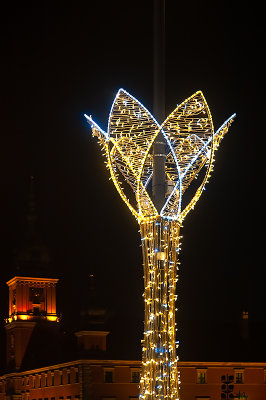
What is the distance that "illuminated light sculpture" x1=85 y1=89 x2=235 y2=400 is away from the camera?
27156 mm

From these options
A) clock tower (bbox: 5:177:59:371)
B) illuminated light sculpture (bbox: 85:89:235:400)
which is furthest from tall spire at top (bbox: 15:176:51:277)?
illuminated light sculpture (bbox: 85:89:235:400)

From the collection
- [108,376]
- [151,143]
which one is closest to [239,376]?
[108,376]

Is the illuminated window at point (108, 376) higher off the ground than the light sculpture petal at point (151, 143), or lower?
lower

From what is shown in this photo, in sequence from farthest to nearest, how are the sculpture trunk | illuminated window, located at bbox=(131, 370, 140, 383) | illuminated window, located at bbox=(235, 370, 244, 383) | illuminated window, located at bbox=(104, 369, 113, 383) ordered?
illuminated window, located at bbox=(235, 370, 244, 383), illuminated window, located at bbox=(131, 370, 140, 383), illuminated window, located at bbox=(104, 369, 113, 383), the sculpture trunk

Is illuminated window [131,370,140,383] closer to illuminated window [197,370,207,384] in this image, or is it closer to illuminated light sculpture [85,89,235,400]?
illuminated window [197,370,207,384]

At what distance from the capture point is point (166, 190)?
2792 cm

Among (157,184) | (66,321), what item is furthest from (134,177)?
(66,321)

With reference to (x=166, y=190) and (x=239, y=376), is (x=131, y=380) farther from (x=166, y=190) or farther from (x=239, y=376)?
(x=166, y=190)

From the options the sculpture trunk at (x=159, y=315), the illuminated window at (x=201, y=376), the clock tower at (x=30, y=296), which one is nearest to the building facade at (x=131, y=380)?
the illuminated window at (x=201, y=376)

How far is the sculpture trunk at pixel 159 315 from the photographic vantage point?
88.9 ft

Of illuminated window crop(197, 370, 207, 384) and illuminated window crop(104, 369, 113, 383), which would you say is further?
illuminated window crop(197, 370, 207, 384)

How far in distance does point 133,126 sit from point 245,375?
38536 mm

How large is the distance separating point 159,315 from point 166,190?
10.8 feet

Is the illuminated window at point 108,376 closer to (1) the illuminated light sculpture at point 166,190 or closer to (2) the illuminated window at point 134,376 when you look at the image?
(2) the illuminated window at point 134,376
